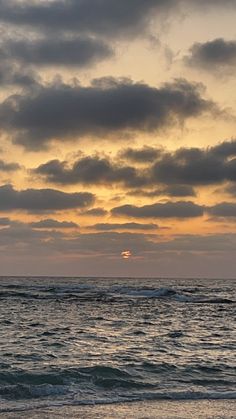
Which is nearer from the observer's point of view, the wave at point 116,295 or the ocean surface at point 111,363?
the ocean surface at point 111,363

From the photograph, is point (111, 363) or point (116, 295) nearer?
point (111, 363)

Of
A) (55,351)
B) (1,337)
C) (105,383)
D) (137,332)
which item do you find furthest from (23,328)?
(105,383)

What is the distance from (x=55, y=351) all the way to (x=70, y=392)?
234 inches

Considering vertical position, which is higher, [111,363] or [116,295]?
[111,363]

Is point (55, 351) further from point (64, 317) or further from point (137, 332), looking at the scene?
point (64, 317)

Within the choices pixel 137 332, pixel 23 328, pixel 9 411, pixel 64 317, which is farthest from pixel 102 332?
pixel 9 411

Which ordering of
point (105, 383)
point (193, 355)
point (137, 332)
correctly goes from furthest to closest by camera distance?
point (137, 332), point (193, 355), point (105, 383)

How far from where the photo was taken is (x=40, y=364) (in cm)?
1666

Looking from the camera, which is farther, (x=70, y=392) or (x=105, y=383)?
(x=105, y=383)

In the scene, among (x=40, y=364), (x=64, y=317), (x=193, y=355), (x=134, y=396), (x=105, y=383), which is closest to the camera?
(x=134, y=396)

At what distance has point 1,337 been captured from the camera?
74.6 ft

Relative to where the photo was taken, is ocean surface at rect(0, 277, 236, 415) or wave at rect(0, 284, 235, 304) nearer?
ocean surface at rect(0, 277, 236, 415)

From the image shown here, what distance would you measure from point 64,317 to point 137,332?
962 cm

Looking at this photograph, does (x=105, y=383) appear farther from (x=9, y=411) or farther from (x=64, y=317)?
(x=64, y=317)
